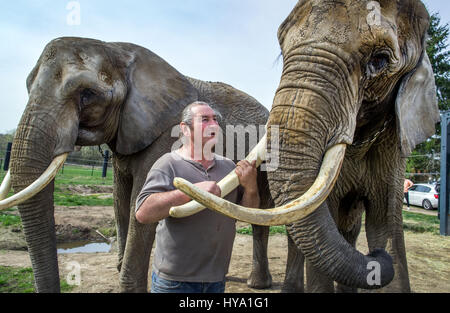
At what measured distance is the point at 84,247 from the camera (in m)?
7.48

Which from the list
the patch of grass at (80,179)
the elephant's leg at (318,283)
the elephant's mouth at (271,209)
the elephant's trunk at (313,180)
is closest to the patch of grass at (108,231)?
the elephant's leg at (318,283)

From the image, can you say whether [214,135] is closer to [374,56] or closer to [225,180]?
[225,180]

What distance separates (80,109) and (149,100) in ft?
2.72

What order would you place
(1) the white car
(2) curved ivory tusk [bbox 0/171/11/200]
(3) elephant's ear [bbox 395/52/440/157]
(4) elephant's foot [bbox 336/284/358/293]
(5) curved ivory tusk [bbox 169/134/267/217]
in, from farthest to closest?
(1) the white car
(4) elephant's foot [bbox 336/284/358/293]
(2) curved ivory tusk [bbox 0/171/11/200]
(3) elephant's ear [bbox 395/52/440/157]
(5) curved ivory tusk [bbox 169/134/267/217]

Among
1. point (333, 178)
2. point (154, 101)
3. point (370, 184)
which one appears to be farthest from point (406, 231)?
point (333, 178)

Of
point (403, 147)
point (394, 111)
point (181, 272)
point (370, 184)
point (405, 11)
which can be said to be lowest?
point (181, 272)

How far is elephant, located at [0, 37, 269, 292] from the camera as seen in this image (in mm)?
3486

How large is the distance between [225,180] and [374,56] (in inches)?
51.5

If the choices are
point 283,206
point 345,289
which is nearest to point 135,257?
point 345,289

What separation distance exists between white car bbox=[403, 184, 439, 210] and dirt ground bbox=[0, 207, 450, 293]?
11.3 m

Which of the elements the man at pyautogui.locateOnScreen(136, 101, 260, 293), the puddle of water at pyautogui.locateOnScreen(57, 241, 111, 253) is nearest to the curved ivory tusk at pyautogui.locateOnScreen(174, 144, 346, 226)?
the man at pyautogui.locateOnScreen(136, 101, 260, 293)

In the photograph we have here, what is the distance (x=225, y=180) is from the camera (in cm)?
235

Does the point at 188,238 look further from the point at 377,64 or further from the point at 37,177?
the point at 37,177

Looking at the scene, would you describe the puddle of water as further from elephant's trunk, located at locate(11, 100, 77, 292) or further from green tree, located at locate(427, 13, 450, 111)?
green tree, located at locate(427, 13, 450, 111)
